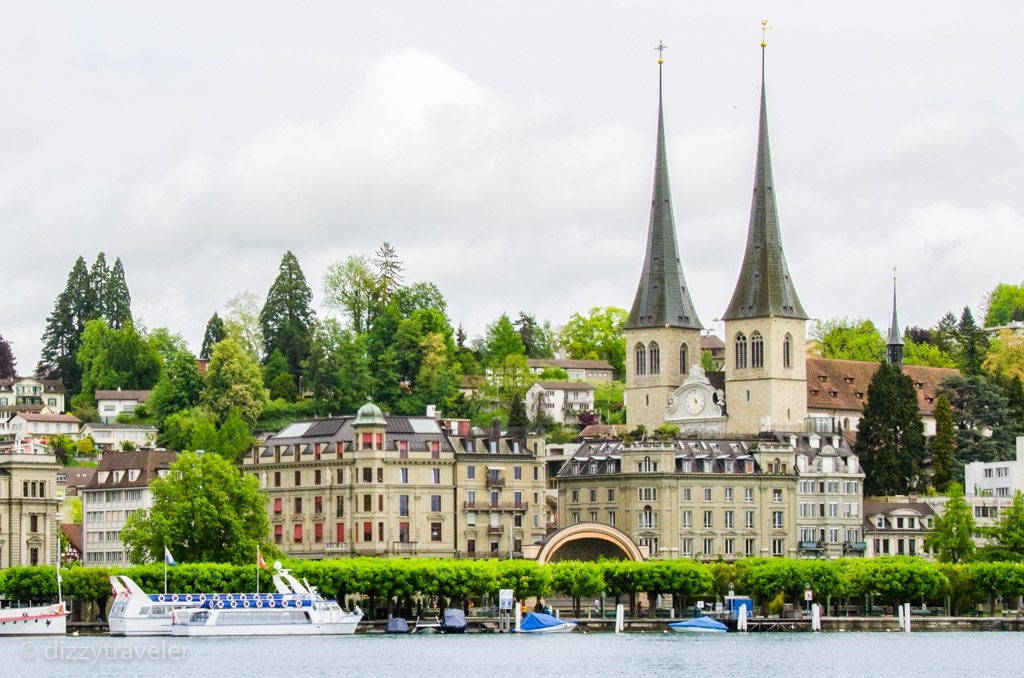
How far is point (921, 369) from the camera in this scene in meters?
190

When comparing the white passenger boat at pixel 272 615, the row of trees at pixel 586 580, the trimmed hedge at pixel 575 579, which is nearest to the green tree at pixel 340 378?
the row of trees at pixel 586 580

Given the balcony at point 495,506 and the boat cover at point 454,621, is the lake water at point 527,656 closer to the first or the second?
the boat cover at point 454,621

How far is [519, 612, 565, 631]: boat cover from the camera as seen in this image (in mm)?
127625

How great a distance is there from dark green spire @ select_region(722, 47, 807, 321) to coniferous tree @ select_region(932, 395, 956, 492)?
1100 centimetres

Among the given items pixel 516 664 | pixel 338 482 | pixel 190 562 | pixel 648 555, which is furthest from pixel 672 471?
pixel 516 664

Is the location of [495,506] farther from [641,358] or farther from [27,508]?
[641,358]

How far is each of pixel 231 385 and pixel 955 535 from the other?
6445 cm

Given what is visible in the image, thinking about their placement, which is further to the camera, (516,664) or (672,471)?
(672,471)

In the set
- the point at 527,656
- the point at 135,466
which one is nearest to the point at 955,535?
the point at 527,656

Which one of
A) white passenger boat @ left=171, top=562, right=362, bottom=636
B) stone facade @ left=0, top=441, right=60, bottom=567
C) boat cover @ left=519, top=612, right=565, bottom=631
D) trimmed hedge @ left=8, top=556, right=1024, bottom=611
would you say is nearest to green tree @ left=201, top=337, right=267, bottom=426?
stone facade @ left=0, top=441, right=60, bottom=567

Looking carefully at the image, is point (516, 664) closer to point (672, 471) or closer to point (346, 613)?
point (346, 613)

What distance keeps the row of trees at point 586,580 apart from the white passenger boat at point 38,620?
8.75ft

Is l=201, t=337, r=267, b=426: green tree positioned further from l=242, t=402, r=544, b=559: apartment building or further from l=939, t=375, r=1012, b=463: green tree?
l=939, t=375, r=1012, b=463: green tree

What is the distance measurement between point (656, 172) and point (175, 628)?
62803 millimetres
